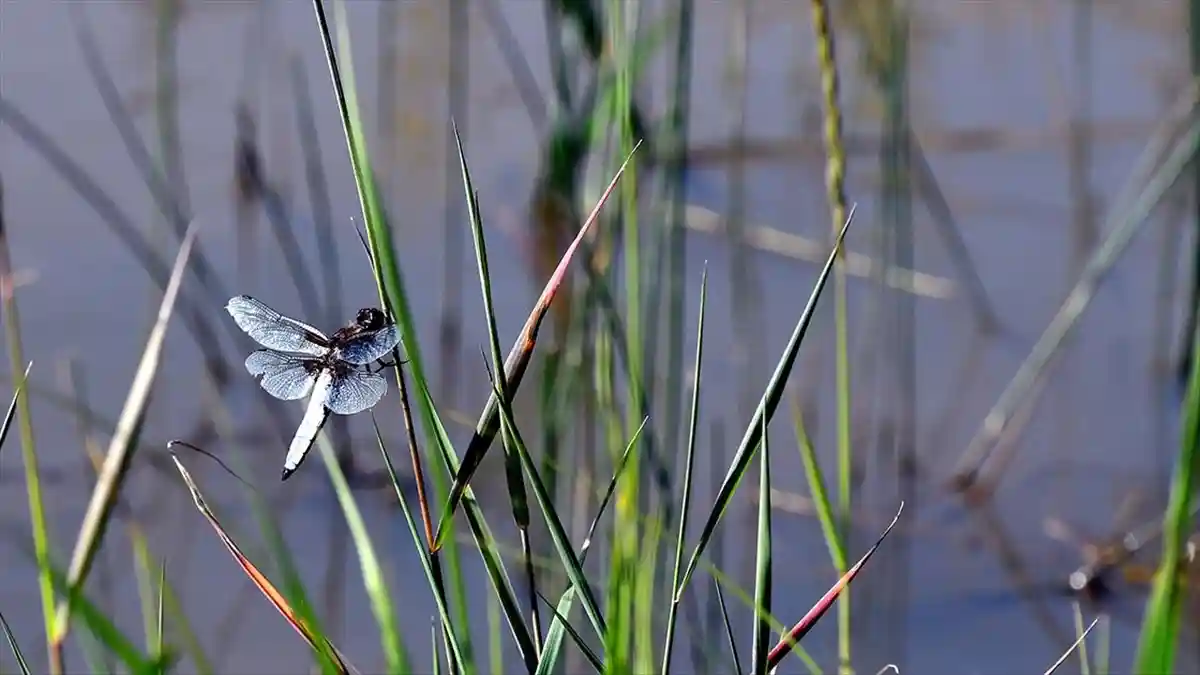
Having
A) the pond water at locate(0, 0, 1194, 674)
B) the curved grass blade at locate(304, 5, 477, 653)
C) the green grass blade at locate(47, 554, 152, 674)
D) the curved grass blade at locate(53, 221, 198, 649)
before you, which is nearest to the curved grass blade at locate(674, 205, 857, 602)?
the curved grass blade at locate(304, 5, 477, 653)

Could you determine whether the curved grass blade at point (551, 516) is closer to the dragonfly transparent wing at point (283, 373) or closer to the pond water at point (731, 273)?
the dragonfly transparent wing at point (283, 373)

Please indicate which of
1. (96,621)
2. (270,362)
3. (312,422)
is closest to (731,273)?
(270,362)

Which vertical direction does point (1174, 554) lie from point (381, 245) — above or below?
below

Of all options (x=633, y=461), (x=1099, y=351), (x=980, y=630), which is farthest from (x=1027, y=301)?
(x=633, y=461)

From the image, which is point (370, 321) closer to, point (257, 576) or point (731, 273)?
point (257, 576)

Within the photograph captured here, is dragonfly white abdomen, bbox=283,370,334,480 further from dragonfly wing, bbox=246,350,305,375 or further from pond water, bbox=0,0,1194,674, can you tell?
pond water, bbox=0,0,1194,674

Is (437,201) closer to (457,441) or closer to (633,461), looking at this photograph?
(457,441)
